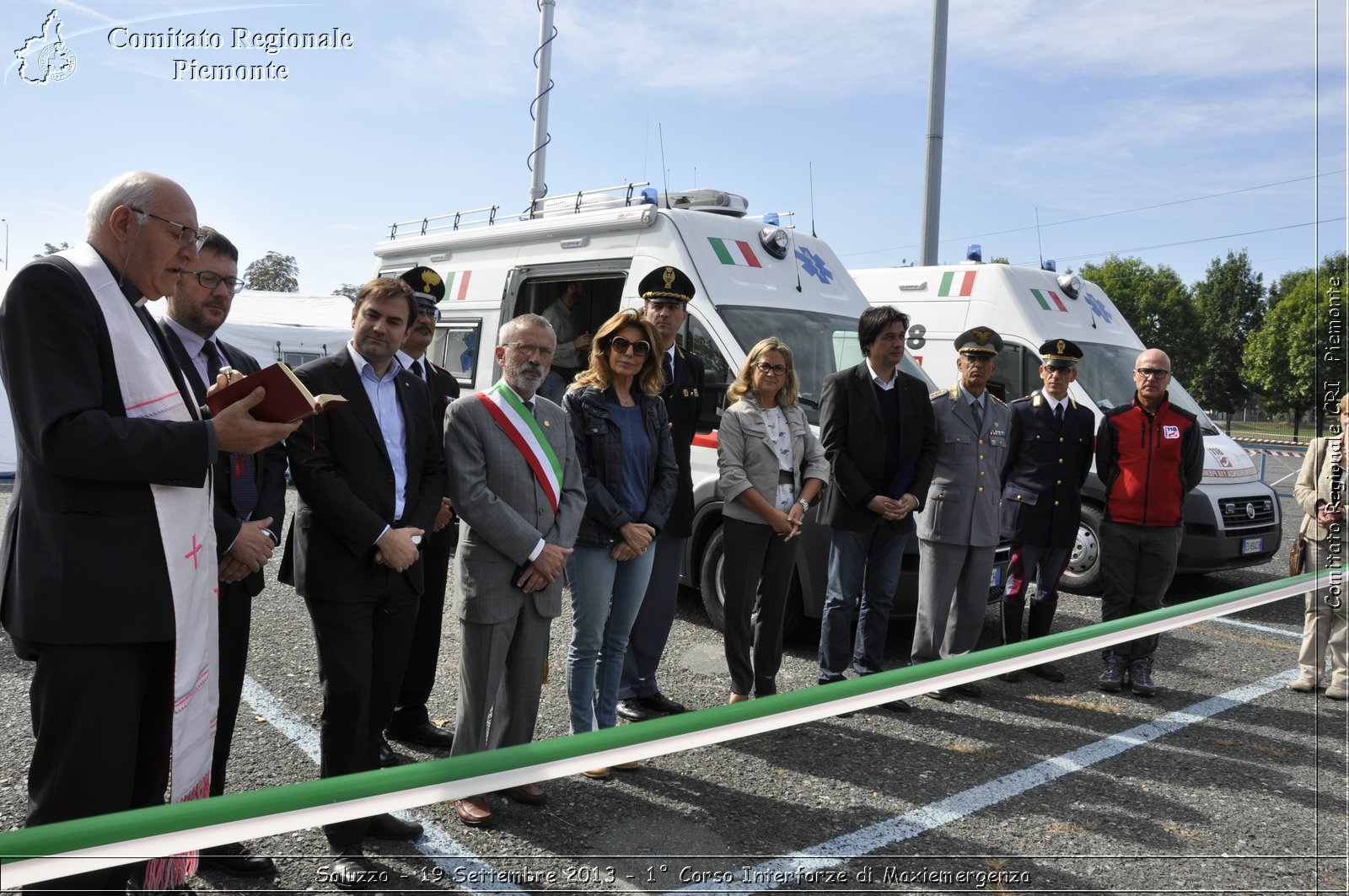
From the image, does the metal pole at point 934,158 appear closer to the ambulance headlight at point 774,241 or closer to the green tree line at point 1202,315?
the ambulance headlight at point 774,241

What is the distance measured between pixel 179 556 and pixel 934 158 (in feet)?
32.8

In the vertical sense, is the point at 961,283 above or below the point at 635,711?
above

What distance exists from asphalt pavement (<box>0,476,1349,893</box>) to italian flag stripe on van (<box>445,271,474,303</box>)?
3.47 metres

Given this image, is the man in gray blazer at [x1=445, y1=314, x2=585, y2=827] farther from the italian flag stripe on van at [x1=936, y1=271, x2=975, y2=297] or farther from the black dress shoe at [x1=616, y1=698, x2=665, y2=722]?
the italian flag stripe on van at [x1=936, y1=271, x2=975, y2=297]

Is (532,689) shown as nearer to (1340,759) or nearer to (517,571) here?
(517,571)

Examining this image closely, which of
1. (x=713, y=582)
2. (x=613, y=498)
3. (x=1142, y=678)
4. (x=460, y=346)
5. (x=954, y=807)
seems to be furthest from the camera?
(x=460, y=346)

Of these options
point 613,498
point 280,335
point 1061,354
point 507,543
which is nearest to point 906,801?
point 613,498

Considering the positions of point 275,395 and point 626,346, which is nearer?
point 275,395

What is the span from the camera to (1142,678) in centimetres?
522

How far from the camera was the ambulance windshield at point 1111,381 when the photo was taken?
8008 mm

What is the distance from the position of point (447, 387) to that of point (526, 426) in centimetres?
157

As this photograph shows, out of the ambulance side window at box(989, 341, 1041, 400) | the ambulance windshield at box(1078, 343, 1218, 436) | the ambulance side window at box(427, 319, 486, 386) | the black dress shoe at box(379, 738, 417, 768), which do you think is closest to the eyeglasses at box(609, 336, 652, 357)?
the black dress shoe at box(379, 738, 417, 768)

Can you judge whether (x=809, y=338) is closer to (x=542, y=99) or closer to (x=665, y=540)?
(x=665, y=540)

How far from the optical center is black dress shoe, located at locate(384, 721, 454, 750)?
162 inches
